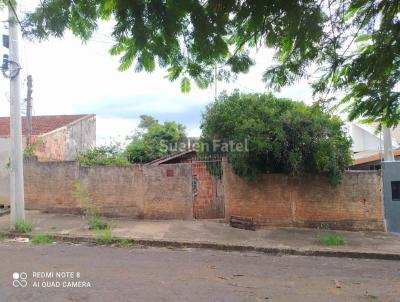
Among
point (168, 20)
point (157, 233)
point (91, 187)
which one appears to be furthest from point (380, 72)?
point (91, 187)

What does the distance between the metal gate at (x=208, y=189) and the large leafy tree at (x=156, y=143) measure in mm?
6405

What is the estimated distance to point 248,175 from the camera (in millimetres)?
11188

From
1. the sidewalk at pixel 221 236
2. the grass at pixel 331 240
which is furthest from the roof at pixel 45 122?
the grass at pixel 331 240

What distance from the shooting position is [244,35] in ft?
10.2

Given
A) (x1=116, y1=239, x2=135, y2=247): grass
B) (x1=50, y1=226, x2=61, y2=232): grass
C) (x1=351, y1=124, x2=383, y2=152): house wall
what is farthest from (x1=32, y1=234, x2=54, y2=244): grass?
(x1=351, y1=124, x2=383, y2=152): house wall

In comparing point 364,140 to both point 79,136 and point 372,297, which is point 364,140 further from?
point 372,297

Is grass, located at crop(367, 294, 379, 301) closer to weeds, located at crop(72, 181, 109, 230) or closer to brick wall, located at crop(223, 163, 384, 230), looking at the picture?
brick wall, located at crop(223, 163, 384, 230)

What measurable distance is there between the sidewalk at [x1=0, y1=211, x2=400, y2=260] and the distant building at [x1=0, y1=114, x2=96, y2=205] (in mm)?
3398

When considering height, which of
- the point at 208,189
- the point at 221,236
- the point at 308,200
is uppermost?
the point at 208,189

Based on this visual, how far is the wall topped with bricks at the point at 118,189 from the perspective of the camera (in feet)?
39.1

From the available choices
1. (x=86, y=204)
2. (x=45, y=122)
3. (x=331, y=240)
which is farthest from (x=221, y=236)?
(x=45, y=122)

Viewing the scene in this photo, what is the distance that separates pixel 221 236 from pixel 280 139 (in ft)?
9.78

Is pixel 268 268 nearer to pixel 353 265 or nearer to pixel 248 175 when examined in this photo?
pixel 353 265

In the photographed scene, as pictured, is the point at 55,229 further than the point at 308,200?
No
